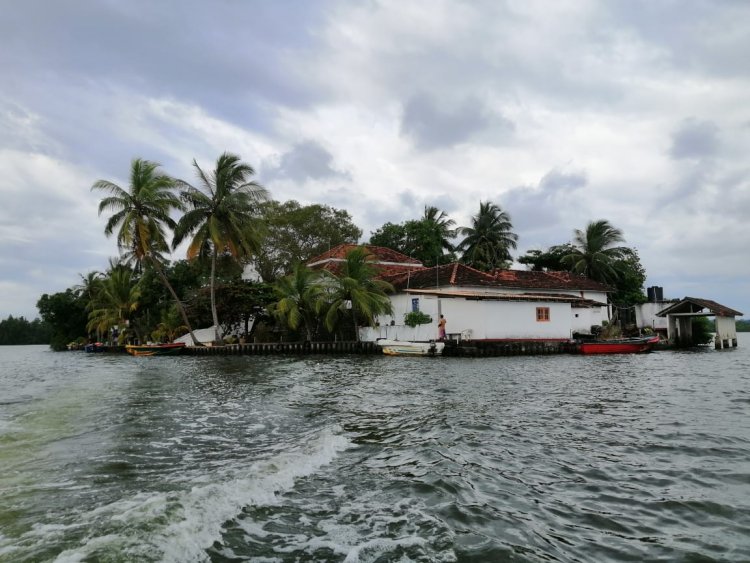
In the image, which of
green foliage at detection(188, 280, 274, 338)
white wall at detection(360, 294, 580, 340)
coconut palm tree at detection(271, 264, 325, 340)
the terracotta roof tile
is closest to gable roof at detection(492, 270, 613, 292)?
white wall at detection(360, 294, 580, 340)

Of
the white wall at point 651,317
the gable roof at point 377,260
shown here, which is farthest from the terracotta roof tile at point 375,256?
the white wall at point 651,317

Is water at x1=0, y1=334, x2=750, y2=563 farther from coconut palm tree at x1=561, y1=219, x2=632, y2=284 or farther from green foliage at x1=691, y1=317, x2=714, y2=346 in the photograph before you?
coconut palm tree at x1=561, y1=219, x2=632, y2=284

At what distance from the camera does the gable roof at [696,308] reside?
1164 inches

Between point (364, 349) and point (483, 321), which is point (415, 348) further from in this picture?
point (483, 321)

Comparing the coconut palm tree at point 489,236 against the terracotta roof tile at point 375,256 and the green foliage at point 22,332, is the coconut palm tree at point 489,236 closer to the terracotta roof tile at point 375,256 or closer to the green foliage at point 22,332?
the terracotta roof tile at point 375,256

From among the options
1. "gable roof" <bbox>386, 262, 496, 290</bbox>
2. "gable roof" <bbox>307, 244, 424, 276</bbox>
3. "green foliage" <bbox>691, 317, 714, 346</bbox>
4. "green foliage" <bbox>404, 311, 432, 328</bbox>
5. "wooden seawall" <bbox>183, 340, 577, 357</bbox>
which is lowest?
"wooden seawall" <bbox>183, 340, 577, 357</bbox>

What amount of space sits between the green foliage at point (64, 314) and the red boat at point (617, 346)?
1770 inches

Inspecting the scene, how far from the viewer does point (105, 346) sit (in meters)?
39.4

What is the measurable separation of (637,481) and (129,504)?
14.7 ft

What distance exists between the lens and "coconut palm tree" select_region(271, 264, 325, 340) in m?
26.7

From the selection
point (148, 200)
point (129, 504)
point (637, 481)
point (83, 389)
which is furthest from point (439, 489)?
point (148, 200)

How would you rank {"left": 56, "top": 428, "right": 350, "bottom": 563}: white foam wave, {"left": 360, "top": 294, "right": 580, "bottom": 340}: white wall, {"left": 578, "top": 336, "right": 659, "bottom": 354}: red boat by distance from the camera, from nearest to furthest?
{"left": 56, "top": 428, "right": 350, "bottom": 563}: white foam wave → {"left": 578, "top": 336, "right": 659, "bottom": 354}: red boat → {"left": 360, "top": 294, "right": 580, "bottom": 340}: white wall

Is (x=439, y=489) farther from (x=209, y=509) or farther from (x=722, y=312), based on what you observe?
(x=722, y=312)

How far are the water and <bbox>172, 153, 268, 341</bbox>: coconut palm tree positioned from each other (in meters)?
19.3
